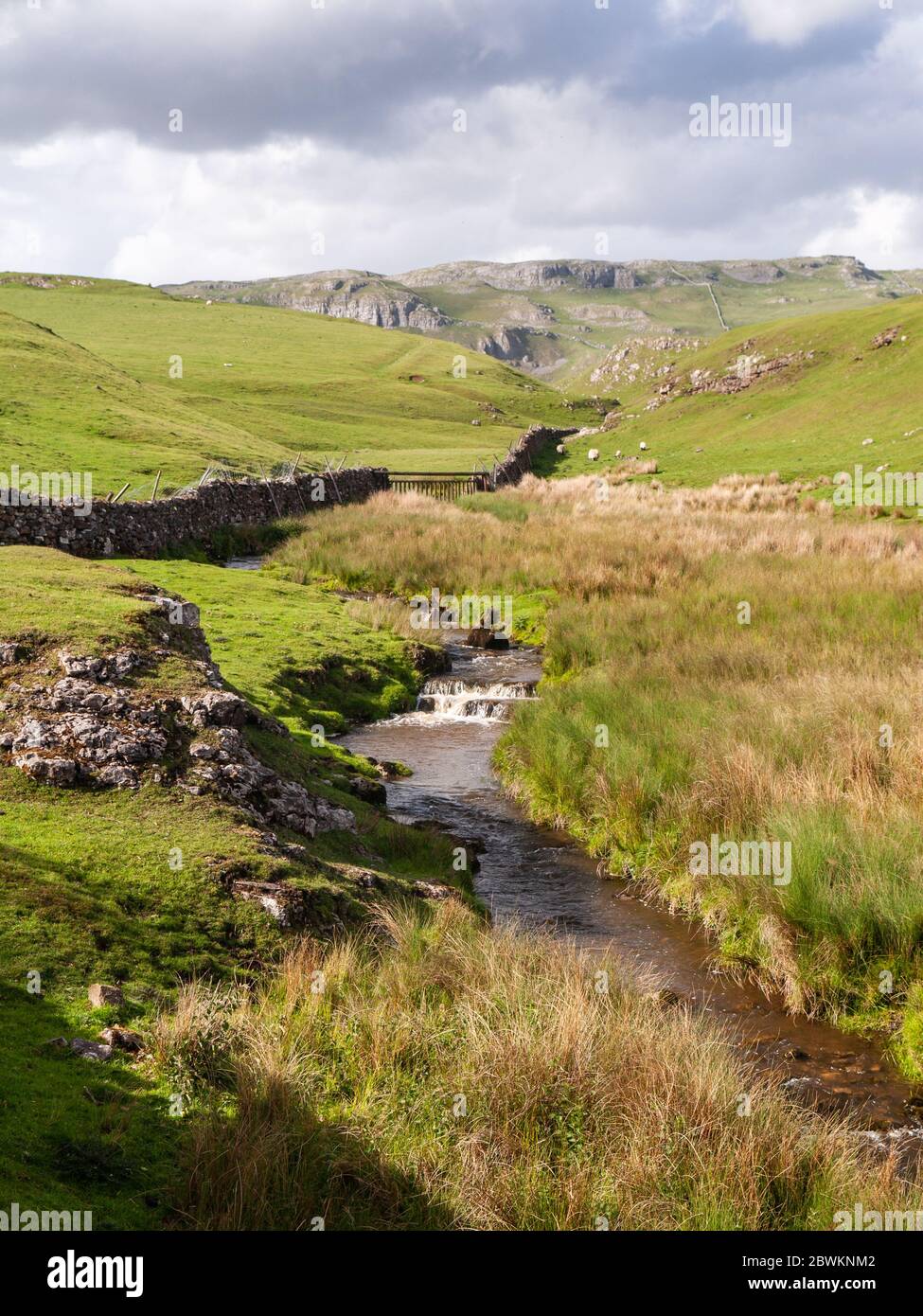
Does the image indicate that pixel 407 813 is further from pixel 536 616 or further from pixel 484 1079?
pixel 536 616

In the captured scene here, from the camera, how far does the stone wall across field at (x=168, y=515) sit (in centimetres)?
2339

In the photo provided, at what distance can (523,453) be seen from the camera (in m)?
65.5

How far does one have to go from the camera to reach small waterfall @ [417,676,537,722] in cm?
1783

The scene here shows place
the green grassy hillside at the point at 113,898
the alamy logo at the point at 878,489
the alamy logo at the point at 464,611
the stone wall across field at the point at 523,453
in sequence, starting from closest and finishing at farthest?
the green grassy hillside at the point at 113,898 < the alamy logo at the point at 464,611 < the alamy logo at the point at 878,489 < the stone wall across field at the point at 523,453

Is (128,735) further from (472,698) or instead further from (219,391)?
(219,391)

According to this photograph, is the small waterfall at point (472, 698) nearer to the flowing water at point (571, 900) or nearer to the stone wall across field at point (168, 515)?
the flowing water at point (571, 900)

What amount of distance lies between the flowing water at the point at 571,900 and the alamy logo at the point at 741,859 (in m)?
Result: 0.62

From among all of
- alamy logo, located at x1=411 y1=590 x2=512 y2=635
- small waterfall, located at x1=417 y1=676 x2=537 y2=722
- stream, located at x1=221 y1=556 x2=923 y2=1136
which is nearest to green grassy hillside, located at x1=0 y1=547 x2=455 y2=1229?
stream, located at x1=221 y1=556 x2=923 y2=1136

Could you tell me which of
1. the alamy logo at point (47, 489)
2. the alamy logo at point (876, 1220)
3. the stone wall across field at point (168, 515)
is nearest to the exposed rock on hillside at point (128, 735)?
the alamy logo at point (876, 1220)

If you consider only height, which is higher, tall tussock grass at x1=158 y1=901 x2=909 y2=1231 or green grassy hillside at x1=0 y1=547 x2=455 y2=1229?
green grassy hillside at x1=0 y1=547 x2=455 y2=1229

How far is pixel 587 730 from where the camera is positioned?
13.3 m

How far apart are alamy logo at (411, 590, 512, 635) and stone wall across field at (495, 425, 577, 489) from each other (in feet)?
87.0

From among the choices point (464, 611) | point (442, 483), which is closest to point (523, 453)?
point (442, 483)

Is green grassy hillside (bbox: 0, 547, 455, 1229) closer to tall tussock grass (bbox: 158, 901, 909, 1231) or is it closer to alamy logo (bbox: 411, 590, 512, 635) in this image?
tall tussock grass (bbox: 158, 901, 909, 1231)
